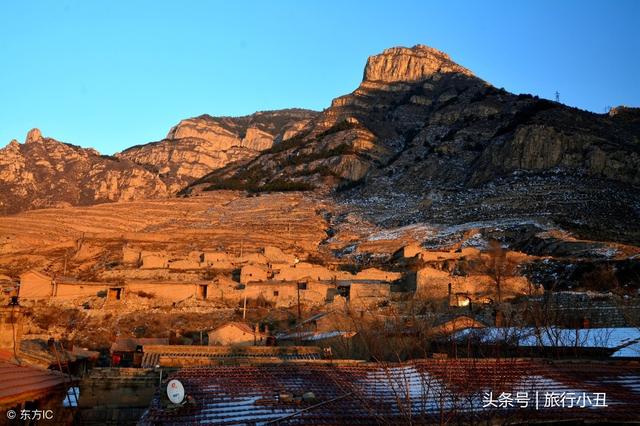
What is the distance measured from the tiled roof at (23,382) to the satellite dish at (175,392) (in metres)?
2.50

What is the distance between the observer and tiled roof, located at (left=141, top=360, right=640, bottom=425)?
9438 mm

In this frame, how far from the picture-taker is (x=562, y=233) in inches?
2325

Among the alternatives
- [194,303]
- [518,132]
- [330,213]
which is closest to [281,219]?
[330,213]

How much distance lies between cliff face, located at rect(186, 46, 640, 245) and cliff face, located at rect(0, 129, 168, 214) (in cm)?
1823

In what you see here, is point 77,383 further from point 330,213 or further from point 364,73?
point 364,73

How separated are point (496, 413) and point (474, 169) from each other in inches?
3614

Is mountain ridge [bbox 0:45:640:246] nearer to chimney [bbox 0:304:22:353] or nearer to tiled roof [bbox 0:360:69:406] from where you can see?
chimney [bbox 0:304:22:353]

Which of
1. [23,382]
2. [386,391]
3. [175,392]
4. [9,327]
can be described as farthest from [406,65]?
[175,392]

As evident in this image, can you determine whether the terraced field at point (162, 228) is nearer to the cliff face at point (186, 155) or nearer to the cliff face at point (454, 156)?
the cliff face at point (454, 156)

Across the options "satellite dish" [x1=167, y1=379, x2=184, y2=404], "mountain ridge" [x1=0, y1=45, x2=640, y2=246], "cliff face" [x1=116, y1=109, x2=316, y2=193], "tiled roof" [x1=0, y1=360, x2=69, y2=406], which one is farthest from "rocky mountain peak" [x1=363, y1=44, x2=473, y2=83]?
"satellite dish" [x1=167, y1=379, x2=184, y2=404]

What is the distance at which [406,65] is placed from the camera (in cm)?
15938

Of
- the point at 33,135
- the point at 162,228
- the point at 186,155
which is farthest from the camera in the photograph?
the point at 186,155

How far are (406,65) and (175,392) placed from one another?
156 meters

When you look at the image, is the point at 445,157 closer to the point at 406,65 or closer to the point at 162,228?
the point at 162,228
